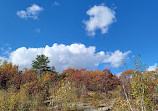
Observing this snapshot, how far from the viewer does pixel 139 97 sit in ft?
13.4

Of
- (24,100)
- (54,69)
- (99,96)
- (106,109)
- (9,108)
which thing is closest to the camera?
(9,108)

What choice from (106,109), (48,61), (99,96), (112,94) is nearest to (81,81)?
(99,96)

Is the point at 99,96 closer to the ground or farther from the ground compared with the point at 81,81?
closer to the ground

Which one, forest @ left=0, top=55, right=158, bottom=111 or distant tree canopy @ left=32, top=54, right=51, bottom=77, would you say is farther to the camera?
distant tree canopy @ left=32, top=54, right=51, bottom=77

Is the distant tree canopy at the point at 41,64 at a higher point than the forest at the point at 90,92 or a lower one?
higher

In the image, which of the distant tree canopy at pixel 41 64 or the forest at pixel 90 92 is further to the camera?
the distant tree canopy at pixel 41 64

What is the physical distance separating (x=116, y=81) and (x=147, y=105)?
30.5ft

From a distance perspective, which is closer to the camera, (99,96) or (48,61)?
(99,96)

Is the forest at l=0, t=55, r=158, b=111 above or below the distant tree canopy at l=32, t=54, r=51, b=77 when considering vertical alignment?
below

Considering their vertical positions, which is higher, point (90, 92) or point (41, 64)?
point (41, 64)

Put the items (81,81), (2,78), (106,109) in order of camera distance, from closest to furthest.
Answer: (106,109), (81,81), (2,78)

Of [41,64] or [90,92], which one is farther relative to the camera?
[41,64]

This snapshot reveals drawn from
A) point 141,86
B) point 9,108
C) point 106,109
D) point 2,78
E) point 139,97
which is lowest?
point 106,109

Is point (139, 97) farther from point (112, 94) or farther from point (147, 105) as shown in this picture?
point (112, 94)
